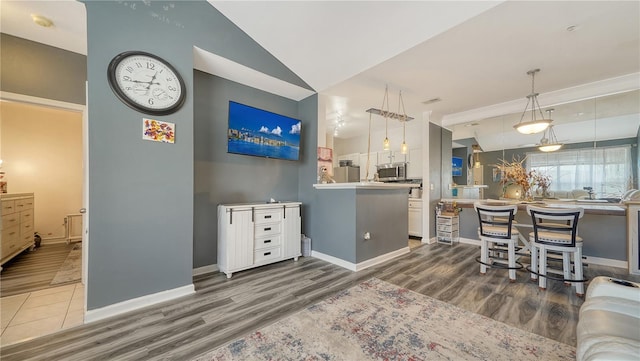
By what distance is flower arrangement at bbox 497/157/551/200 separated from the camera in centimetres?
368

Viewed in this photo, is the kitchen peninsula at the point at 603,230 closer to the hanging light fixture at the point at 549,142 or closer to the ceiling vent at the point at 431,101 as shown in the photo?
the hanging light fixture at the point at 549,142

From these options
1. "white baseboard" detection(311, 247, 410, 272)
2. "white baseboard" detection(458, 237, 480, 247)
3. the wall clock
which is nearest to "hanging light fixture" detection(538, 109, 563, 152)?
"white baseboard" detection(458, 237, 480, 247)

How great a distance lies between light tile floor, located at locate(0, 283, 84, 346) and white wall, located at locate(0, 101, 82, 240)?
296 cm

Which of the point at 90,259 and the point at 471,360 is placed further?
the point at 90,259

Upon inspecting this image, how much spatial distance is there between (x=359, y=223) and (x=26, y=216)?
5.31 meters

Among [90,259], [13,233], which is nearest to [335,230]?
[90,259]

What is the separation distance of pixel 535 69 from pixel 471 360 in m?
3.58

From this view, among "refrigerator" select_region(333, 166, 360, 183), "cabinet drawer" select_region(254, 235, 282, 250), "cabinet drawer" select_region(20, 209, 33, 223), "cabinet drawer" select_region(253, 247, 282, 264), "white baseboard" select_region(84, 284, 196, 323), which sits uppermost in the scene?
"refrigerator" select_region(333, 166, 360, 183)

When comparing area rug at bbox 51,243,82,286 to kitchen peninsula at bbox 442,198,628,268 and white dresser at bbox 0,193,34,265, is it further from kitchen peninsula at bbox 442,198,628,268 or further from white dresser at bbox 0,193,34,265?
kitchen peninsula at bbox 442,198,628,268

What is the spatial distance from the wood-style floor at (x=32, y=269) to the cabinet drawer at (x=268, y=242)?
2.30m

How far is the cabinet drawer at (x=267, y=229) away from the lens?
3.06m

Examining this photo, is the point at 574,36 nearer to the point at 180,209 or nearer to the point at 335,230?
the point at 335,230

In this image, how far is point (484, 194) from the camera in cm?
478

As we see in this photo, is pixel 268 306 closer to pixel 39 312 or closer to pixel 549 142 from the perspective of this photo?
pixel 39 312
